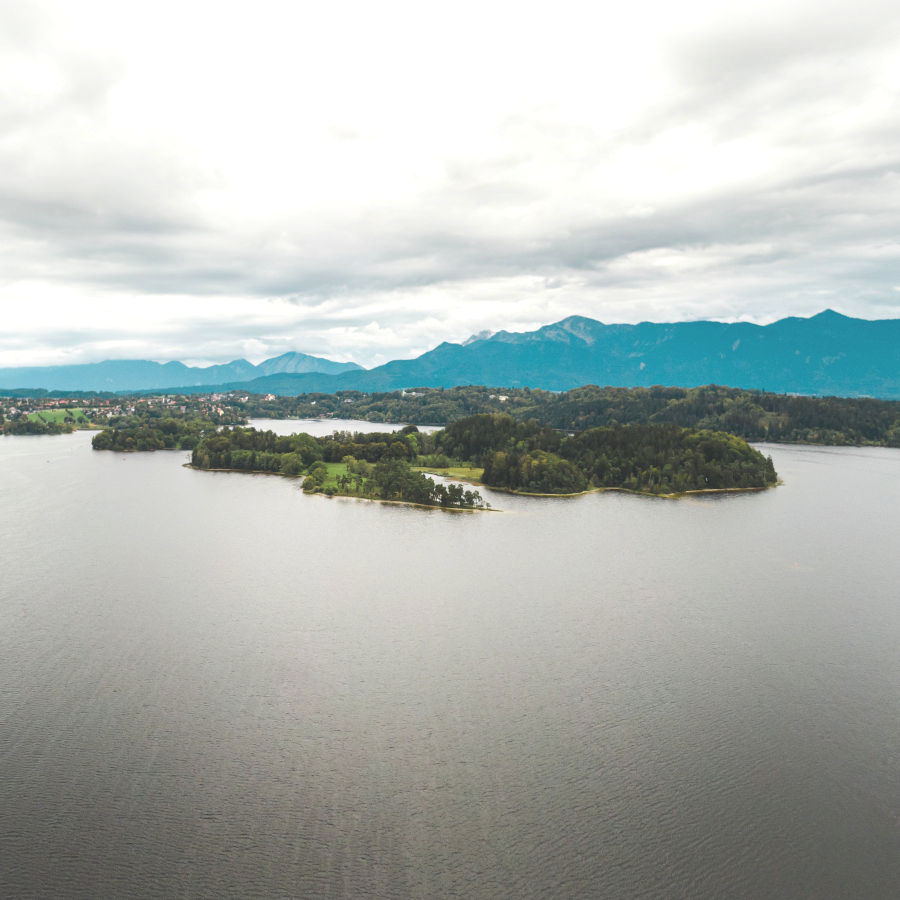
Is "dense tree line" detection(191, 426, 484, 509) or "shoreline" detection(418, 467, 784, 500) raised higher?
"dense tree line" detection(191, 426, 484, 509)

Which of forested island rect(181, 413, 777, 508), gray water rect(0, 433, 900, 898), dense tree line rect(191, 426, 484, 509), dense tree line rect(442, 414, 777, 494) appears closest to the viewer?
gray water rect(0, 433, 900, 898)

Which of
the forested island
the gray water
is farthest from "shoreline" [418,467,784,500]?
the gray water

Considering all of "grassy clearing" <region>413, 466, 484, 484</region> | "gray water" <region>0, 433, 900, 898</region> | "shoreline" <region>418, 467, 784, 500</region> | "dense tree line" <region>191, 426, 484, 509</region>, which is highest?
"dense tree line" <region>191, 426, 484, 509</region>

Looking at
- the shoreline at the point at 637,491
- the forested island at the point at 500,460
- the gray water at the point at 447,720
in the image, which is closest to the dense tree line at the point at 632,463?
the forested island at the point at 500,460

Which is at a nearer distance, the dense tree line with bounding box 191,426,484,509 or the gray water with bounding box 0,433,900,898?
the gray water with bounding box 0,433,900,898

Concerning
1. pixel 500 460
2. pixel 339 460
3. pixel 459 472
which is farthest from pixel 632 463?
pixel 339 460

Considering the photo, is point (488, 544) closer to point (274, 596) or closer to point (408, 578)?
point (408, 578)

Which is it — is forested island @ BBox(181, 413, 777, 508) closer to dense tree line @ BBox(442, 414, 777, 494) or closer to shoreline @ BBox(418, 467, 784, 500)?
dense tree line @ BBox(442, 414, 777, 494)

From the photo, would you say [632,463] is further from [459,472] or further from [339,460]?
[339,460]
